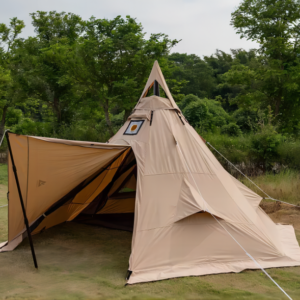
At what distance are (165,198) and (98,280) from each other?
130 centimetres

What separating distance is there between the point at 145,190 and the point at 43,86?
12.3m

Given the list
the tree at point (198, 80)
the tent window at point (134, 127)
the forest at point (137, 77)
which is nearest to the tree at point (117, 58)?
the forest at point (137, 77)

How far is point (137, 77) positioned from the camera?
12.7m

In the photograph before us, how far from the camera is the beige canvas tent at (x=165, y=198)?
3912 mm

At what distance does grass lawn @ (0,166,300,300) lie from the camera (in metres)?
3.25

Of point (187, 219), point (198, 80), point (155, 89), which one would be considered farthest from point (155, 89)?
point (198, 80)

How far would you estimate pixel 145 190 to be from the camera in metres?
4.32

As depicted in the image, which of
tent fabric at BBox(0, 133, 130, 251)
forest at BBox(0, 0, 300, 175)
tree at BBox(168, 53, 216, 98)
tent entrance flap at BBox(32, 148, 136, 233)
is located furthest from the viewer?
tree at BBox(168, 53, 216, 98)

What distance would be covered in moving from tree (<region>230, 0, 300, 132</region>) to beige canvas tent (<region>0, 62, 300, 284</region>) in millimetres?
7902

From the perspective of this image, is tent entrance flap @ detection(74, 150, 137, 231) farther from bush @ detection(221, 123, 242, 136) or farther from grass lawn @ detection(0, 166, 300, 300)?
bush @ detection(221, 123, 242, 136)

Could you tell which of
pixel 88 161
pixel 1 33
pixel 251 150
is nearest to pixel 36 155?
pixel 88 161

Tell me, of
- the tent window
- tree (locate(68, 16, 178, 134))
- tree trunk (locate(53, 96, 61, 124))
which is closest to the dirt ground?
the tent window

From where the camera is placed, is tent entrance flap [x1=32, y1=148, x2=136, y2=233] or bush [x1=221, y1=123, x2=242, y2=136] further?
bush [x1=221, y1=123, x2=242, y2=136]

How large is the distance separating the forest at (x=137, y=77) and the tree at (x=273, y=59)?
0.11ft
